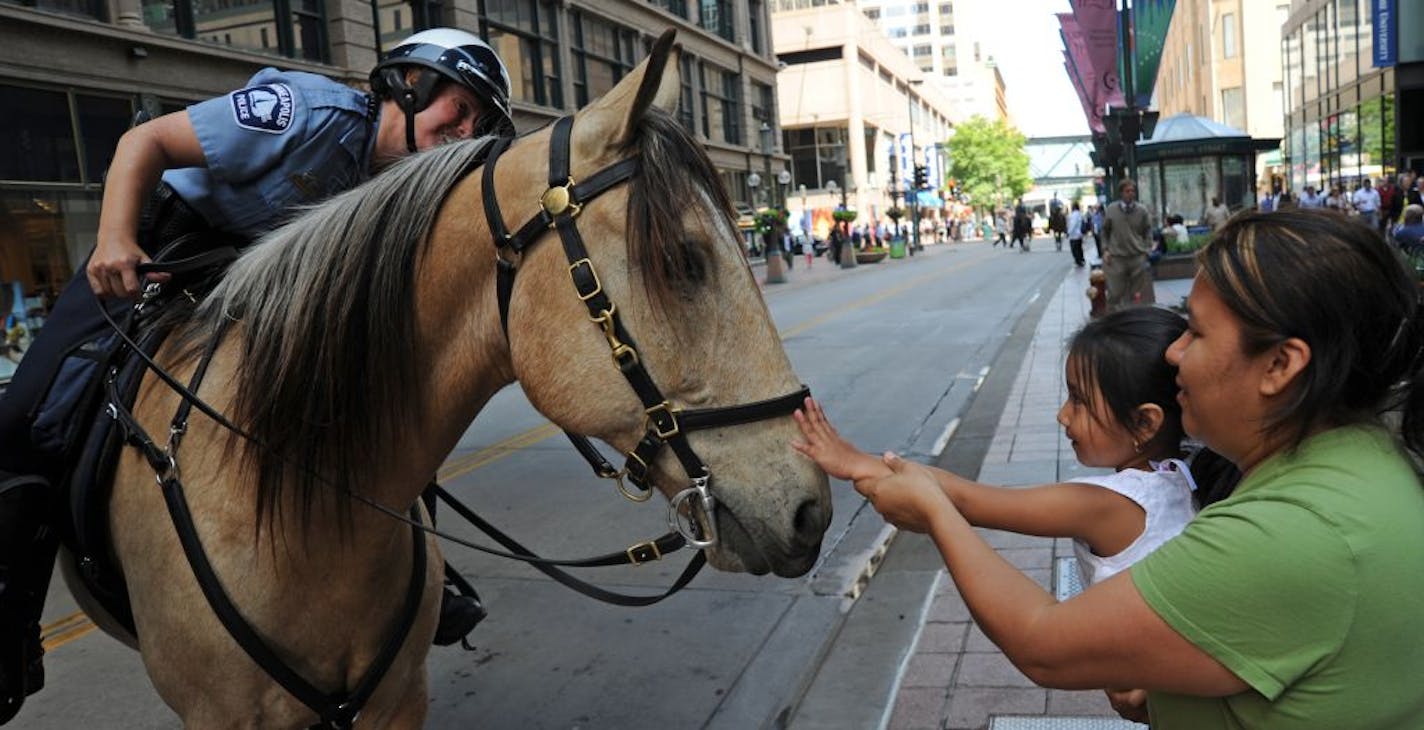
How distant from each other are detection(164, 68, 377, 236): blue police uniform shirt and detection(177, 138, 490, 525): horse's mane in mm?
409

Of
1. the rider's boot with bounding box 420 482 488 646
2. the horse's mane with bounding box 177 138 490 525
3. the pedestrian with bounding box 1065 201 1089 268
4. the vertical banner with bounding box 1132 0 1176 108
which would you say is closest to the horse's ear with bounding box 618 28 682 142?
the horse's mane with bounding box 177 138 490 525

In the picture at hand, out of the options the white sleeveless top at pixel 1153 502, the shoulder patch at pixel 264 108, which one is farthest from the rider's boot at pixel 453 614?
the white sleeveless top at pixel 1153 502

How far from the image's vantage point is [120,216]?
2479 mm

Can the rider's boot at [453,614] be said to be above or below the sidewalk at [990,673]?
above

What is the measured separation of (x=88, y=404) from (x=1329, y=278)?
2636 millimetres

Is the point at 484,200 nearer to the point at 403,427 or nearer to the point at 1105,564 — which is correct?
the point at 403,427

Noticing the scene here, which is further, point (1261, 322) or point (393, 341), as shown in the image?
point (393, 341)

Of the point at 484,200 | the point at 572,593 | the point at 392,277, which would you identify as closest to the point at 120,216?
the point at 392,277

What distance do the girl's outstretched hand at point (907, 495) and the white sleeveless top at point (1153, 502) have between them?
45 cm

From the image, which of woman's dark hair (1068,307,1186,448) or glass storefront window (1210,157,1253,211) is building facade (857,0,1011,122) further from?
woman's dark hair (1068,307,1186,448)

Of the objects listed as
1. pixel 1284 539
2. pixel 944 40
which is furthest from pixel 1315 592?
pixel 944 40

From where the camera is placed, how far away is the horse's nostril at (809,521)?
1.83 meters

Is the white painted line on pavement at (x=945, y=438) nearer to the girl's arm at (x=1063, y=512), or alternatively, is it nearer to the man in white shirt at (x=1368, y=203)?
the girl's arm at (x=1063, y=512)

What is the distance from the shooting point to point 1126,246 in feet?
47.9
